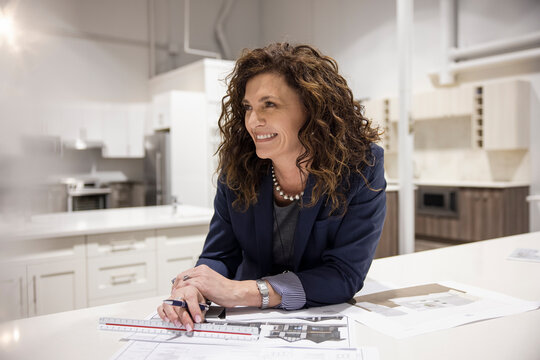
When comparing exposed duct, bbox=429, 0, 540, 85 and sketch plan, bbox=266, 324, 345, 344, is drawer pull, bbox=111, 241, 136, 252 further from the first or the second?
exposed duct, bbox=429, 0, 540, 85

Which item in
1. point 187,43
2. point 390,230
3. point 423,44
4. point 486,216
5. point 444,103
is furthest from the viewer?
point 187,43

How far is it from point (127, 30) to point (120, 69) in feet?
1.97

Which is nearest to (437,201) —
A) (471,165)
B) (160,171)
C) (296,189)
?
(471,165)

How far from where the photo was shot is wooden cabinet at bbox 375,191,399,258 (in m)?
4.12

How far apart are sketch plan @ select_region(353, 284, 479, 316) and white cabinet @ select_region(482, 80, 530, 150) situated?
4.52 metres

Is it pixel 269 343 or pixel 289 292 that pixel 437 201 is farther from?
pixel 269 343

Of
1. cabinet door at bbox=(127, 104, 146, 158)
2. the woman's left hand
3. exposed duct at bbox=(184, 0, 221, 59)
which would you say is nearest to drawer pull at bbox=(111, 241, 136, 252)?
the woman's left hand

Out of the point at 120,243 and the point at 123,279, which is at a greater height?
the point at 120,243

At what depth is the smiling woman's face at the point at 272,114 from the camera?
1.18m

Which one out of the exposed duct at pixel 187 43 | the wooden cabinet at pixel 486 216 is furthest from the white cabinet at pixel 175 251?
the exposed duct at pixel 187 43

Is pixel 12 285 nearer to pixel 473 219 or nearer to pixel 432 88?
pixel 473 219

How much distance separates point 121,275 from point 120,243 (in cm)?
18

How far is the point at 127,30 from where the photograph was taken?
674 centimetres

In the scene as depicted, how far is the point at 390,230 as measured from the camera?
4184 millimetres
